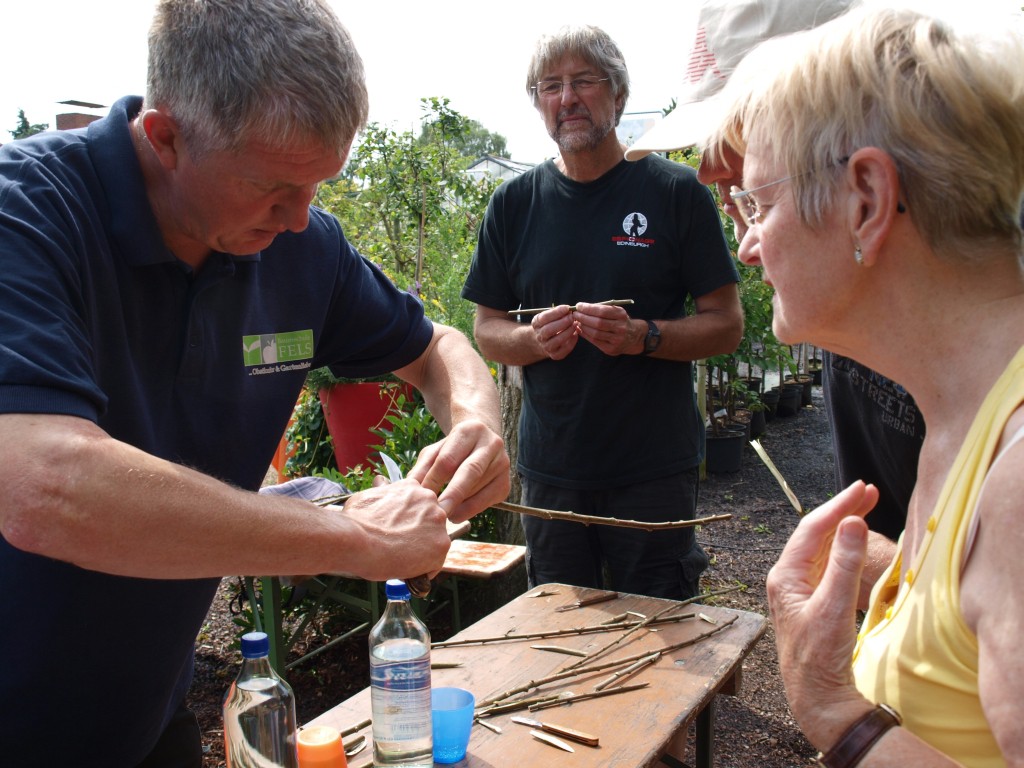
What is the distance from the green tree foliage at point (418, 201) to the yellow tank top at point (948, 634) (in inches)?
331

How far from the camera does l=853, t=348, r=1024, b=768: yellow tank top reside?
1324 mm

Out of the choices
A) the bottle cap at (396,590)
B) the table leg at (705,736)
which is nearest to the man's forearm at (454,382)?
the bottle cap at (396,590)

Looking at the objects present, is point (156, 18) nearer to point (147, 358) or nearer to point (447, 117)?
point (147, 358)

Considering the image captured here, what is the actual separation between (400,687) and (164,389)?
85cm

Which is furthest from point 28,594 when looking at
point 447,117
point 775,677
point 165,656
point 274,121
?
point 447,117

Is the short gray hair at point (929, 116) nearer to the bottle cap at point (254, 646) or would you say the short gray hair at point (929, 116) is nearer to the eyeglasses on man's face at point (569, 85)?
the bottle cap at point (254, 646)

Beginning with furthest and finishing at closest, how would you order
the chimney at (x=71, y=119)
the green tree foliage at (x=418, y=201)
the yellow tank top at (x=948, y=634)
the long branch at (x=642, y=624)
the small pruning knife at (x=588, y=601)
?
the green tree foliage at (x=418, y=201)
the chimney at (x=71, y=119)
the small pruning knife at (x=588, y=601)
the long branch at (x=642, y=624)
the yellow tank top at (x=948, y=634)

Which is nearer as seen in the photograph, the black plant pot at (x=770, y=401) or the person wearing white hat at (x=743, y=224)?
the person wearing white hat at (x=743, y=224)

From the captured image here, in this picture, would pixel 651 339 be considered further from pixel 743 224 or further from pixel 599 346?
pixel 743 224

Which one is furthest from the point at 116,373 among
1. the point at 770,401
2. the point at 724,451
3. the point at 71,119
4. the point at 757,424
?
the point at 770,401

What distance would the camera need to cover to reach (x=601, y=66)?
392cm

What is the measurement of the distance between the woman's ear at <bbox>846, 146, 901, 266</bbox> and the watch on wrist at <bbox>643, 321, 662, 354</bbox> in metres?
2.10

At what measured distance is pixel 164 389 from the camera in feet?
6.53

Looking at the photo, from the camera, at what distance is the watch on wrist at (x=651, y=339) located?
363 centimetres
